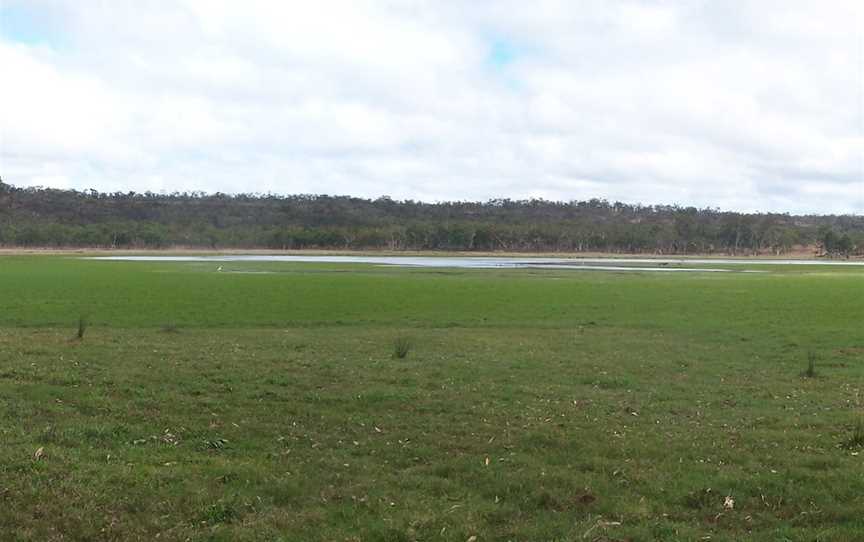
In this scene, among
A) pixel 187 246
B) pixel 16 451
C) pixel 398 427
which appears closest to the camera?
pixel 16 451

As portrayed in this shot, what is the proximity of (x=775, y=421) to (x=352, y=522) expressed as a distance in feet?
27.1

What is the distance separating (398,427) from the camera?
40.9 ft

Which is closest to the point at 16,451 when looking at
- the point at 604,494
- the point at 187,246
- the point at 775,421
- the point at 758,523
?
the point at 604,494

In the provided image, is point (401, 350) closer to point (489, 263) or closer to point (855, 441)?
point (855, 441)

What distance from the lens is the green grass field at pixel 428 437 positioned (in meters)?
8.32

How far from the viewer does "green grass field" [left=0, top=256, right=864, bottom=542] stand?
27.3 feet

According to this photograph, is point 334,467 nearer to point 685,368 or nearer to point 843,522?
point 843,522

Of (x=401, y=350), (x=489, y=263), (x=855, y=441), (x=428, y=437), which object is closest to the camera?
(x=855, y=441)

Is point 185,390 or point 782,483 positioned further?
point 185,390

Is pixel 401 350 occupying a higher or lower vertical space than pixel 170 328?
higher

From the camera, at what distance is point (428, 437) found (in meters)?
11.8

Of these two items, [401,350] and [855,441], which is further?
[401,350]

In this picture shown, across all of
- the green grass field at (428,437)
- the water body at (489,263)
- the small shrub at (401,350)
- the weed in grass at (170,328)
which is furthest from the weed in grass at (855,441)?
the water body at (489,263)

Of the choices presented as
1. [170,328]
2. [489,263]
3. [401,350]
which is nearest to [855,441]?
[401,350]
